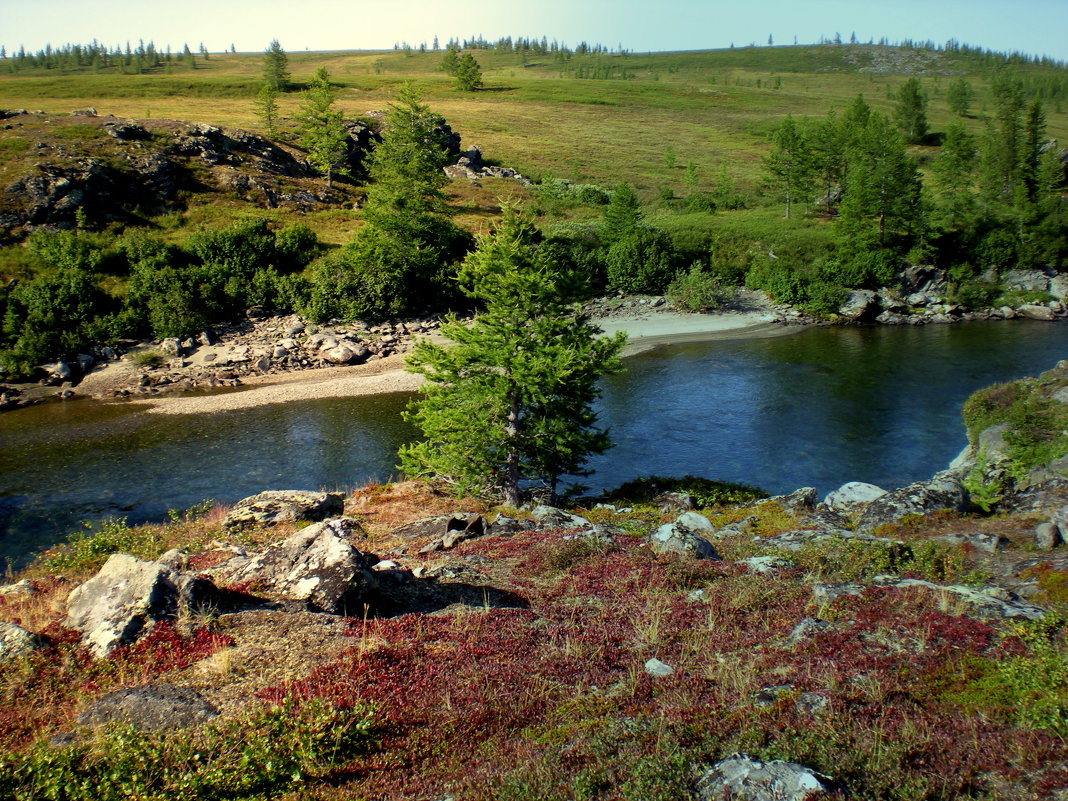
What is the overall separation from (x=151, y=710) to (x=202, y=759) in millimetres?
1255

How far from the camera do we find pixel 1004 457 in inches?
1033

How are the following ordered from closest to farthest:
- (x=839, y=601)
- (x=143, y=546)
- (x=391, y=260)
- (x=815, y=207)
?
(x=839, y=601) < (x=143, y=546) < (x=391, y=260) < (x=815, y=207)

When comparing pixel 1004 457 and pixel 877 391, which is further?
pixel 877 391

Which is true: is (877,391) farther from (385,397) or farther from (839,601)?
(839,601)

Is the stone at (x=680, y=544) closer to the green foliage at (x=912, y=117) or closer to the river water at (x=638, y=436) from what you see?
the river water at (x=638, y=436)

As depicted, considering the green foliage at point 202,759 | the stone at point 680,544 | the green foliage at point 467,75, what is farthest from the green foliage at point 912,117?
the green foliage at point 202,759

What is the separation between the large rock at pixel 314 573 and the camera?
1140 centimetres

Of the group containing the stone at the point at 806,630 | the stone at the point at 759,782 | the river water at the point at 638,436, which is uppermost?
the stone at the point at 759,782

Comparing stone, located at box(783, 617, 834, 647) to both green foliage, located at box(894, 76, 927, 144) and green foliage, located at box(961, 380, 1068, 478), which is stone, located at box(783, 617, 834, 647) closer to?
green foliage, located at box(961, 380, 1068, 478)

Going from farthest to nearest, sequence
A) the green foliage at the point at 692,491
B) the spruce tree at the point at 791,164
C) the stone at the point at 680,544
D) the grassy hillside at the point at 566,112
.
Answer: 1. the grassy hillside at the point at 566,112
2. the spruce tree at the point at 791,164
3. the green foliage at the point at 692,491
4. the stone at the point at 680,544

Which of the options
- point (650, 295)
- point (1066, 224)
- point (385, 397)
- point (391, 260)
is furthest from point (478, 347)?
point (1066, 224)

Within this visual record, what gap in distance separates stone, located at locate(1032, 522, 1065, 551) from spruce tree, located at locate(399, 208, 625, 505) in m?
12.5

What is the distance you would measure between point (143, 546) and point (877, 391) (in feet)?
130

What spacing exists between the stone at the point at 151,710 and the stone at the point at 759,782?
5.47 meters
